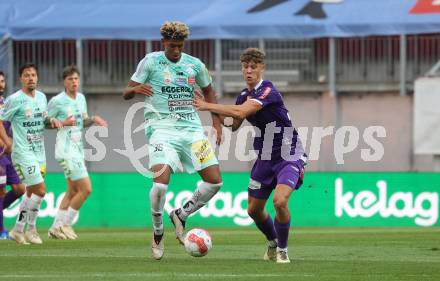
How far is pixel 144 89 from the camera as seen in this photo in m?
13.3

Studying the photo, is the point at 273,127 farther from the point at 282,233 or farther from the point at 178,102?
the point at 282,233

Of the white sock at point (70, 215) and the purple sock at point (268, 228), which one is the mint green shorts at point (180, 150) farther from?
the white sock at point (70, 215)

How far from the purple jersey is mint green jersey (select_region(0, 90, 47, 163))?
526 cm

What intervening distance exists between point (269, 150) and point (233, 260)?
4.35 ft

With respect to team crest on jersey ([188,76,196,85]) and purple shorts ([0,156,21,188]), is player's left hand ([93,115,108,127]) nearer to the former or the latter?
purple shorts ([0,156,21,188])

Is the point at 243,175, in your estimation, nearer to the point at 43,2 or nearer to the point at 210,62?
the point at 210,62

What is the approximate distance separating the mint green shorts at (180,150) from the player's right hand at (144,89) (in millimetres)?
449

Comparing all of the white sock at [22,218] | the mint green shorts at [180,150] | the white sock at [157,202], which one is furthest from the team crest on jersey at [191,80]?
the white sock at [22,218]

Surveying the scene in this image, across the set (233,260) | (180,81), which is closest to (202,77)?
(180,81)

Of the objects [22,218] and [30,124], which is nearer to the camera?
[22,218]

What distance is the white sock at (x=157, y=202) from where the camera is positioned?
13133 millimetres

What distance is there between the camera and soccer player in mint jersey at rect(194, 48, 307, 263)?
1291cm

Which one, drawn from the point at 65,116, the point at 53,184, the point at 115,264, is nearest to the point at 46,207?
the point at 53,184

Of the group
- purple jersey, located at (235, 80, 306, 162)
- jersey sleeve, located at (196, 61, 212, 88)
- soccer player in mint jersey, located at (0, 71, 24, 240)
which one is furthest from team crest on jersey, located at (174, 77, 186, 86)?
soccer player in mint jersey, located at (0, 71, 24, 240)
